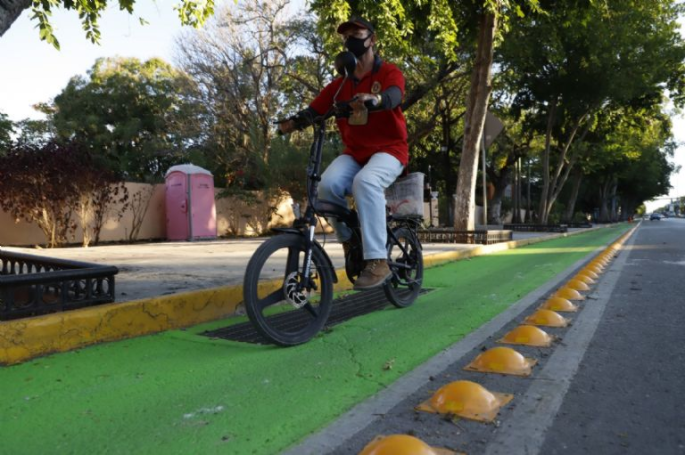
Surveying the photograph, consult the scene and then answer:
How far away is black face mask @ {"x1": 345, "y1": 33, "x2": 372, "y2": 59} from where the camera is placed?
3.80 meters

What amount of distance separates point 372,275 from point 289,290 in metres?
0.71

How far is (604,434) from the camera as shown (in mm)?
1938

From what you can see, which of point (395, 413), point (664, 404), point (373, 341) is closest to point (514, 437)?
point (395, 413)

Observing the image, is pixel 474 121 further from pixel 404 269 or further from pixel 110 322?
pixel 110 322

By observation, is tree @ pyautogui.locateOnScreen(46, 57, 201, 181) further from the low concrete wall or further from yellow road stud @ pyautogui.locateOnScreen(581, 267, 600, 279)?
yellow road stud @ pyautogui.locateOnScreen(581, 267, 600, 279)

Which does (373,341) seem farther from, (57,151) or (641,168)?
(641,168)

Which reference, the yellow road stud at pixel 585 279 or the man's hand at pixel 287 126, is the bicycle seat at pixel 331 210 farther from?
the yellow road stud at pixel 585 279

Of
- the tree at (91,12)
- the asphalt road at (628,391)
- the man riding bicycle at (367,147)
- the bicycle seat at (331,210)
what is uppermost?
the tree at (91,12)

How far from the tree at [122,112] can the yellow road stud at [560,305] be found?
Answer: 23.8 m

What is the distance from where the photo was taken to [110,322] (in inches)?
135

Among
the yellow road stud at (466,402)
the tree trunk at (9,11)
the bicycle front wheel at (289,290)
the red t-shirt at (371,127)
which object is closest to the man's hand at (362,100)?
the red t-shirt at (371,127)

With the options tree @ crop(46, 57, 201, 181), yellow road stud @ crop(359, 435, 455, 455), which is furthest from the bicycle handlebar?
tree @ crop(46, 57, 201, 181)

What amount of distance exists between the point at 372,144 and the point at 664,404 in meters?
2.48

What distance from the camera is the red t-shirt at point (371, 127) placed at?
384 cm
